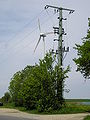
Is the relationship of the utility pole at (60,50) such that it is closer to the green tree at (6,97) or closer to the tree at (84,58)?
the tree at (84,58)

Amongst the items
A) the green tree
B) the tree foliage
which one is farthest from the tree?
the green tree

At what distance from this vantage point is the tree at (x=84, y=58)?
30.8m

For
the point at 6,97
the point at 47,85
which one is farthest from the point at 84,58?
the point at 6,97

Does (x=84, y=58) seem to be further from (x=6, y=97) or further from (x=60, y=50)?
(x=6, y=97)

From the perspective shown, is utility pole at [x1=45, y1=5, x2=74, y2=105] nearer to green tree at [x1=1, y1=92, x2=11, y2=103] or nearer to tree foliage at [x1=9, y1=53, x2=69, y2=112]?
tree foliage at [x1=9, y1=53, x2=69, y2=112]

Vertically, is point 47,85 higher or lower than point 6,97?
lower

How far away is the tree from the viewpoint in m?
30.8

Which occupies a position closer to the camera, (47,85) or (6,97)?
(47,85)

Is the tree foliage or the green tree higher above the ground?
the green tree

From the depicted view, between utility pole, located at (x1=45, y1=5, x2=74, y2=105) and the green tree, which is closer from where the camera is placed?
utility pole, located at (x1=45, y1=5, x2=74, y2=105)

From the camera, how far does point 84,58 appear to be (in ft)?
102

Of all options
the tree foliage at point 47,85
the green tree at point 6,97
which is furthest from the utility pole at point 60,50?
→ the green tree at point 6,97

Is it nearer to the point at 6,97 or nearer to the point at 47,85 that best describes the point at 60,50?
the point at 47,85

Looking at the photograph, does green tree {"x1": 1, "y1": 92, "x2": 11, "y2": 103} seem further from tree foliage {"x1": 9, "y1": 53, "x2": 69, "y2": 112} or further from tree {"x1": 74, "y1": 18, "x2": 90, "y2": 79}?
tree {"x1": 74, "y1": 18, "x2": 90, "y2": 79}
